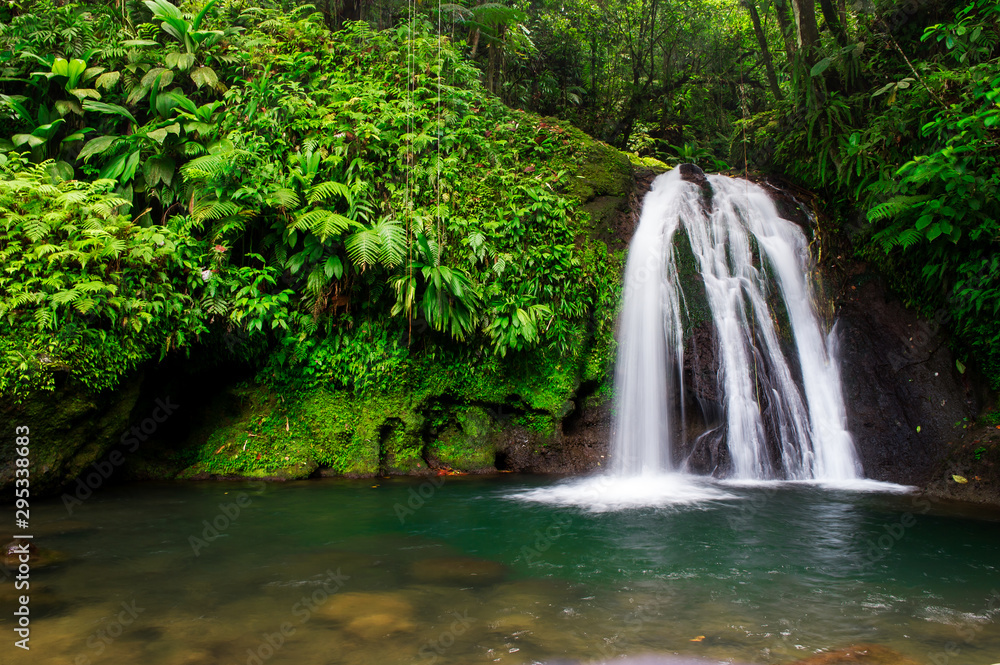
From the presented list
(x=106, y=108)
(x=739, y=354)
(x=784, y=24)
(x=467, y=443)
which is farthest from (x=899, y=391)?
(x=106, y=108)

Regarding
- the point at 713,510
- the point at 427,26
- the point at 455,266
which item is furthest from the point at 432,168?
the point at 713,510

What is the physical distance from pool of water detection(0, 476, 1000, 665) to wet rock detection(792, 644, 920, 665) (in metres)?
0.06

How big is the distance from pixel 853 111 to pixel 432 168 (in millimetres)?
6868

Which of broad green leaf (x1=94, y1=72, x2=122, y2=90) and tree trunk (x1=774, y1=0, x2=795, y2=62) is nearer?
broad green leaf (x1=94, y1=72, x2=122, y2=90)

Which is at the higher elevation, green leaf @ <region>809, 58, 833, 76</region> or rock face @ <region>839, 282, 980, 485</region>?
green leaf @ <region>809, 58, 833, 76</region>

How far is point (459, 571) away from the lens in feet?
14.1

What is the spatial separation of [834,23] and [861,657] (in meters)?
10.3

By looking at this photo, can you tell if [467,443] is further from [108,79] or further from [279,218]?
[108,79]

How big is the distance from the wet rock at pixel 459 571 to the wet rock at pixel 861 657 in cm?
198

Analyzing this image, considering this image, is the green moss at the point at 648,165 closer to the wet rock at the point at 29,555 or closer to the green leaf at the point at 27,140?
the green leaf at the point at 27,140

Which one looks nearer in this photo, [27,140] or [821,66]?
[27,140]

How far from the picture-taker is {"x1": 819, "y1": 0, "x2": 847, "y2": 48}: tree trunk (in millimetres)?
9664

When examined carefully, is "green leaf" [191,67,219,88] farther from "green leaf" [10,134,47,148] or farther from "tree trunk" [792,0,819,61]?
"tree trunk" [792,0,819,61]

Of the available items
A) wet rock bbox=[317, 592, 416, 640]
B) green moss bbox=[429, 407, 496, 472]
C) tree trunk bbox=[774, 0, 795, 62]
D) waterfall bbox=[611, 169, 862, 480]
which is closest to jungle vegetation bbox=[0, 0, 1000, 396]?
waterfall bbox=[611, 169, 862, 480]
